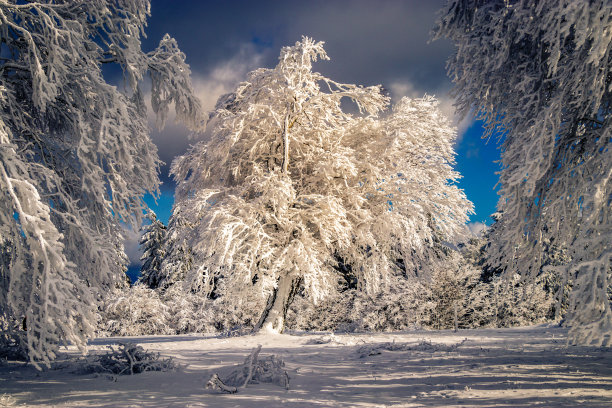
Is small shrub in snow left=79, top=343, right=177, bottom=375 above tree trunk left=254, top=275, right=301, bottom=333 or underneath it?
underneath

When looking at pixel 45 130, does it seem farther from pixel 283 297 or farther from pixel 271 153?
pixel 283 297

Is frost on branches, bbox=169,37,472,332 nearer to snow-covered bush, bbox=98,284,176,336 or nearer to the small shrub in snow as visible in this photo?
the small shrub in snow

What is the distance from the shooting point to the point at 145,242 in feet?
94.0

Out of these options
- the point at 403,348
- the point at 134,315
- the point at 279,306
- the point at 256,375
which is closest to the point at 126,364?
the point at 256,375

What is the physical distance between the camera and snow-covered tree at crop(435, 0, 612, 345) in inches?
175

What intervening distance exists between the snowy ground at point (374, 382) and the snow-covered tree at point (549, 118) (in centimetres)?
79

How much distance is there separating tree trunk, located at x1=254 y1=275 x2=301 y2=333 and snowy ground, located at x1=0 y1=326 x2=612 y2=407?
3593mm

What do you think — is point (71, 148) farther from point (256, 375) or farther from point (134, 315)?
point (134, 315)

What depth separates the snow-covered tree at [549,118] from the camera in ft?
14.6

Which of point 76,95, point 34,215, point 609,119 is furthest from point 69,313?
point 609,119

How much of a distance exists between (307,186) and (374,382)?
23.8ft

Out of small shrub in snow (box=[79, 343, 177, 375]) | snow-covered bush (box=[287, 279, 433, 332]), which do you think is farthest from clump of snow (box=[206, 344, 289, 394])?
snow-covered bush (box=[287, 279, 433, 332])

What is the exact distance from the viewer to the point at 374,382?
5266mm

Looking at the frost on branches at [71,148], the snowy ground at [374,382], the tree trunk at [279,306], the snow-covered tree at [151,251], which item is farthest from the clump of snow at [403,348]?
the snow-covered tree at [151,251]
